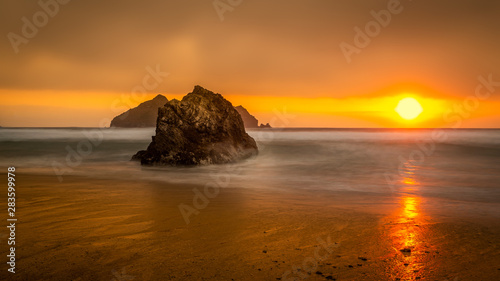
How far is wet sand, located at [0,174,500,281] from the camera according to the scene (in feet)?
14.2

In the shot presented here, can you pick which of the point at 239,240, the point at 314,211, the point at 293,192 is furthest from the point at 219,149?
the point at 239,240

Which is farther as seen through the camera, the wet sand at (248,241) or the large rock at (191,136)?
the large rock at (191,136)

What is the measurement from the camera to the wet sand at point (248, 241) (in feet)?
14.2

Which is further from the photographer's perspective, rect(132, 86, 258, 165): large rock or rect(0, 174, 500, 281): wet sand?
rect(132, 86, 258, 165): large rock

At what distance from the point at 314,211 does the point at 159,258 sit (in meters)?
4.26

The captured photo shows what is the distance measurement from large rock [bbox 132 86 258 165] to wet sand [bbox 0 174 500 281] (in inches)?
426

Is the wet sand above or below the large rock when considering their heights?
below

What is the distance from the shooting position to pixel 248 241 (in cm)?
552

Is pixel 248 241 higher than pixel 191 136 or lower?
lower

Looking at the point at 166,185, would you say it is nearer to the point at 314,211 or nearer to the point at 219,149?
the point at 314,211

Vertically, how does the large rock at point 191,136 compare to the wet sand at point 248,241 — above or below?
above

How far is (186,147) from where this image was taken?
20141mm

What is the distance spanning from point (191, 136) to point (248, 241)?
→ 1553cm

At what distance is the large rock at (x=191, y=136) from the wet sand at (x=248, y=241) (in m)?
10.8
